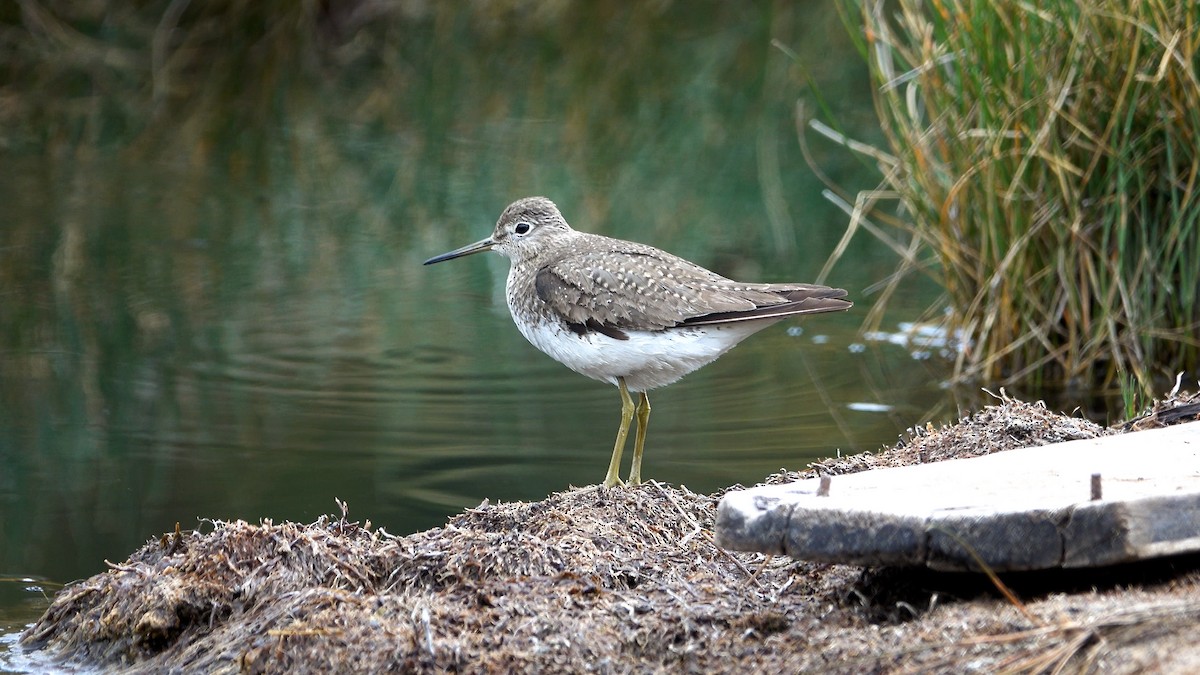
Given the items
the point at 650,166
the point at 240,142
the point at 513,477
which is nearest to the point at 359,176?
the point at 240,142

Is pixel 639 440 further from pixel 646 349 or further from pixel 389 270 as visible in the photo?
pixel 389 270

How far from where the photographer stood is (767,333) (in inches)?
321

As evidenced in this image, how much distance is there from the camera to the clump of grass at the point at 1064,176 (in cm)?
619

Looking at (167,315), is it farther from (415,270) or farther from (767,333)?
(767,333)

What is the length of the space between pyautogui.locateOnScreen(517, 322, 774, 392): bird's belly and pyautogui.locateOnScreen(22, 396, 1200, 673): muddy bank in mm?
425

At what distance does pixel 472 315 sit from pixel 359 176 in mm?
3337

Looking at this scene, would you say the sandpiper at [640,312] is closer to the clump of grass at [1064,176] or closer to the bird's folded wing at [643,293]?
the bird's folded wing at [643,293]

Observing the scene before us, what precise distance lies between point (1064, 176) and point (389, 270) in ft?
14.3

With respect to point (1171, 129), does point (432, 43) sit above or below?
above

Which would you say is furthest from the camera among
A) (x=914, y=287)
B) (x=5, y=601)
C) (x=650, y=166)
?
(x=650, y=166)

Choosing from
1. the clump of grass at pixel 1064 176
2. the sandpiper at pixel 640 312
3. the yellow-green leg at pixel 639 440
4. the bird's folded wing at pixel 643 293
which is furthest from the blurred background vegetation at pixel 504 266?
the bird's folded wing at pixel 643 293

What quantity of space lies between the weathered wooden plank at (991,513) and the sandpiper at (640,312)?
46.3 inches

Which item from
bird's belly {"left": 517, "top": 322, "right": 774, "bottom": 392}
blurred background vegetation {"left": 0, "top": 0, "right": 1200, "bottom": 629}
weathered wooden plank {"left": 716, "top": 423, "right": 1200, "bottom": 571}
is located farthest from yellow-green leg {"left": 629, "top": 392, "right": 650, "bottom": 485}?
weathered wooden plank {"left": 716, "top": 423, "right": 1200, "bottom": 571}

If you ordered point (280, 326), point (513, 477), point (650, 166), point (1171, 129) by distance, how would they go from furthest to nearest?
point (650, 166), point (280, 326), point (1171, 129), point (513, 477)
